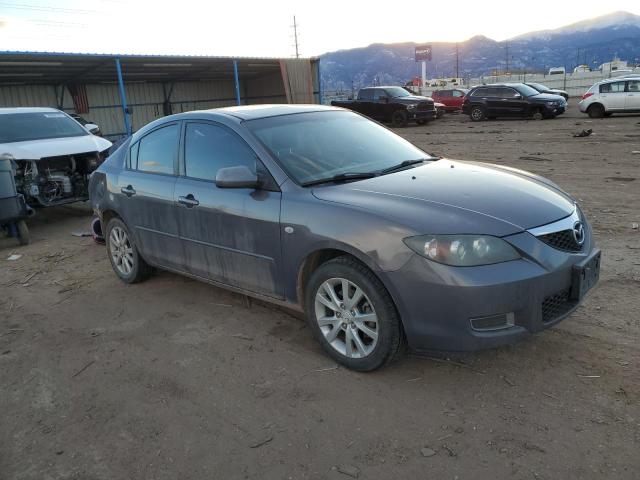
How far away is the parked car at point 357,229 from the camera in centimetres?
291

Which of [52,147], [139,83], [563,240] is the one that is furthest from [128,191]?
[139,83]

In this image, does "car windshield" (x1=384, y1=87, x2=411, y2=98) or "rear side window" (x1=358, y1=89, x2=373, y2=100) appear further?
"rear side window" (x1=358, y1=89, x2=373, y2=100)

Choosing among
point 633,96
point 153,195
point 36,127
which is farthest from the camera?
point 633,96

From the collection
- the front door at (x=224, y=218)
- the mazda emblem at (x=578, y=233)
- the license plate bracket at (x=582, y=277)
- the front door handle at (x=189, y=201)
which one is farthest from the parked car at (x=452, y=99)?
the license plate bracket at (x=582, y=277)

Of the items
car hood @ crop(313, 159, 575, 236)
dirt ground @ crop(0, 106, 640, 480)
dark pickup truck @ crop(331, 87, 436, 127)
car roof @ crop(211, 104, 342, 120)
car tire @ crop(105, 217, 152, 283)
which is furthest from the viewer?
dark pickup truck @ crop(331, 87, 436, 127)

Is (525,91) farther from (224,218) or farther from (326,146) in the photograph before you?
(224,218)

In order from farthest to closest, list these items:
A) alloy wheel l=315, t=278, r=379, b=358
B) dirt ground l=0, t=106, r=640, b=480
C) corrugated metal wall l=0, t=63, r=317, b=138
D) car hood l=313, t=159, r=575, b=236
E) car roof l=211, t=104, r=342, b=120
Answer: corrugated metal wall l=0, t=63, r=317, b=138 → car roof l=211, t=104, r=342, b=120 → alloy wheel l=315, t=278, r=379, b=358 → car hood l=313, t=159, r=575, b=236 → dirt ground l=0, t=106, r=640, b=480

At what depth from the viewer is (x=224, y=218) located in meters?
3.97

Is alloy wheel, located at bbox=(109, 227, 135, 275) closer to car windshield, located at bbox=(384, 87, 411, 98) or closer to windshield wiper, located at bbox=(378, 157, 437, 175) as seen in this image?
windshield wiper, located at bbox=(378, 157, 437, 175)

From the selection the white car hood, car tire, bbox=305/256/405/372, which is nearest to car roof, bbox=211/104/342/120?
car tire, bbox=305/256/405/372

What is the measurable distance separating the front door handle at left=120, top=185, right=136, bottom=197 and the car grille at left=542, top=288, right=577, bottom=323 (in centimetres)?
365

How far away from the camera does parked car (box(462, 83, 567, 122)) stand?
21.7 metres

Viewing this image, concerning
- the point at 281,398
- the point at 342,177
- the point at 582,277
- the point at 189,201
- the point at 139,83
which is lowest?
the point at 281,398

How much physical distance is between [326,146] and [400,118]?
19515 millimetres
